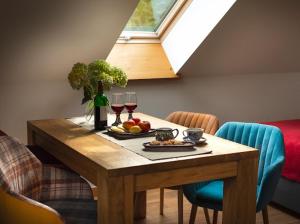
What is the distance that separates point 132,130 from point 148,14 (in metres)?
1.75

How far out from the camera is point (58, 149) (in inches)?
103

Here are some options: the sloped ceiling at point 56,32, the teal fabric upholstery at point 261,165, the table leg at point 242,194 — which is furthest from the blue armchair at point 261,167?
the sloped ceiling at point 56,32

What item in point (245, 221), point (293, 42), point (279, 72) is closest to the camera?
point (245, 221)

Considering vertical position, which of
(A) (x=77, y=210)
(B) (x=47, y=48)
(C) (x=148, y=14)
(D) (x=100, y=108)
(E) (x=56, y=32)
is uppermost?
(C) (x=148, y=14)

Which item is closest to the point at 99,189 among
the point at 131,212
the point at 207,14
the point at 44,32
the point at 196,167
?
the point at 131,212

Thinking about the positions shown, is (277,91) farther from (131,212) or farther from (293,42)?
(131,212)

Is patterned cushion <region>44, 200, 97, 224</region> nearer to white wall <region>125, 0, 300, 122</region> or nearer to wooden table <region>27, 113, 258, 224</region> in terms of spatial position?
wooden table <region>27, 113, 258, 224</region>

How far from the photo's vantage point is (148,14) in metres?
4.12

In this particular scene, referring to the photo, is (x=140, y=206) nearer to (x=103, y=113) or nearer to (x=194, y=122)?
(x=194, y=122)

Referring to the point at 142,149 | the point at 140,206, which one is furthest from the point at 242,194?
the point at 140,206

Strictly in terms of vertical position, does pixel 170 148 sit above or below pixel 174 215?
above

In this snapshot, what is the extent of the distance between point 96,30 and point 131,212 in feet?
5.60

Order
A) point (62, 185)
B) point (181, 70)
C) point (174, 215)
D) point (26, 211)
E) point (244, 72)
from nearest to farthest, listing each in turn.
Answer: point (26, 211), point (62, 185), point (174, 215), point (181, 70), point (244, 72)

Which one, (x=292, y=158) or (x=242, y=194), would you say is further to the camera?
(x=292, y=158)
